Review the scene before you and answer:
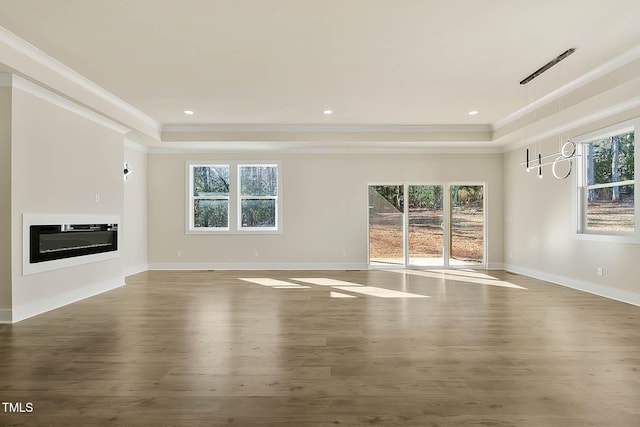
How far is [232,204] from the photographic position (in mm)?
8398

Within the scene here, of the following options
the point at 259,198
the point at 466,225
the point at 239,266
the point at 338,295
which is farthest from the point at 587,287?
the point at 239,266

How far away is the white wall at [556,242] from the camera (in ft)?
16.9

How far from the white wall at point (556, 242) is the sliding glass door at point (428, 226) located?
2.47 ft

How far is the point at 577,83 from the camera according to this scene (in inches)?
198

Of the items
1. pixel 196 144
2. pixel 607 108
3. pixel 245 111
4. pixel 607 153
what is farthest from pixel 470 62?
pixel 196 144

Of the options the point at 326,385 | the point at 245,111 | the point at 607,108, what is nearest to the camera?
the point at 326,385

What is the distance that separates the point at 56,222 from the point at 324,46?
156 inches

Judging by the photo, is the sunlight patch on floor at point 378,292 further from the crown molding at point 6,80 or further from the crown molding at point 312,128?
the crown molding at point 6,80

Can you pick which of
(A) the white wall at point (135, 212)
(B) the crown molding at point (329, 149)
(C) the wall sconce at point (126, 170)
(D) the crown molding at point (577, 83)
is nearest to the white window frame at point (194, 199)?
(B) the crown molding at point (329, 149)

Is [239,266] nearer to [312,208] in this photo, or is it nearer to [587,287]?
[312,208]

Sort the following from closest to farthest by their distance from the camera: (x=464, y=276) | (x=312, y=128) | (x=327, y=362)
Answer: (x=327, y=362), (x=464, y=276), (x=312, y=128)

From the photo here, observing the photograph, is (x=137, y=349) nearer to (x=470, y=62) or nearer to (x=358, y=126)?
(x=470, y=62)

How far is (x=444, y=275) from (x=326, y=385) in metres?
5.47

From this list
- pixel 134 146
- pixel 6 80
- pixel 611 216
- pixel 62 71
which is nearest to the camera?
pixel 6 80
